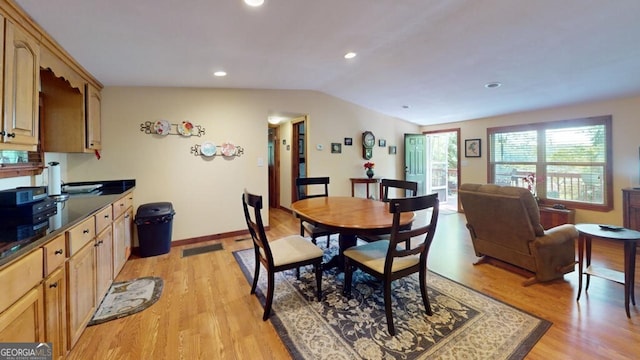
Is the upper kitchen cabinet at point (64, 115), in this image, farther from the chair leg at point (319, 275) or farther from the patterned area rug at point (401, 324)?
the chair leg at point (319, 275)

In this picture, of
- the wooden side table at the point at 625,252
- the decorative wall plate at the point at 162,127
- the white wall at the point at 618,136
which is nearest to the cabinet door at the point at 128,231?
the decorative wall plate at the point at 162,127

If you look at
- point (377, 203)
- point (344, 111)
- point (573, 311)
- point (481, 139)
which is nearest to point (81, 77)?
point (377, 203)

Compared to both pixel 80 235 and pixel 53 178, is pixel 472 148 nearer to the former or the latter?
pixel 80 235

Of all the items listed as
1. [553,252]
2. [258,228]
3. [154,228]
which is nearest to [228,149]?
[154,228]

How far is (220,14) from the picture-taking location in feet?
6.57

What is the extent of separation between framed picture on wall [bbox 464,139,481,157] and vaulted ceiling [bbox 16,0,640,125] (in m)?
1.72

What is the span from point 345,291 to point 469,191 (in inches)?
64.7

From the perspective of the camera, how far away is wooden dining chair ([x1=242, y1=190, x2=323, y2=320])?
6.57ft

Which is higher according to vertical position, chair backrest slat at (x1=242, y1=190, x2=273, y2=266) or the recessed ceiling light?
the recessed ceiling light

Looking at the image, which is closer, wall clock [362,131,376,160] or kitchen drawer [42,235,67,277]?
kitchen drawer [42,235,67,277]

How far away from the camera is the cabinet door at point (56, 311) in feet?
4.53

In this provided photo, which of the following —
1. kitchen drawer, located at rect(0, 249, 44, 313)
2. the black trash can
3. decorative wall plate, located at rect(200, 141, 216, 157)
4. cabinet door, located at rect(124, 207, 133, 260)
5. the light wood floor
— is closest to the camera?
kitchen drawer, located at rect(0, 249, 44, 313)

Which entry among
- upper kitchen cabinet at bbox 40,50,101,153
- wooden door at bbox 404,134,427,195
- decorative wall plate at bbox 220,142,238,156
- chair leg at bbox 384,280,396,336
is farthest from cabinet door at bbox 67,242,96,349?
wooden door at bbox 404,134,427,195

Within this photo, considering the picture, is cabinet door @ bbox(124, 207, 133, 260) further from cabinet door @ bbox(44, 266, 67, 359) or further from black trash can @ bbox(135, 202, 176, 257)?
cabinet door @ bbox(44, 266, 67, 359)
